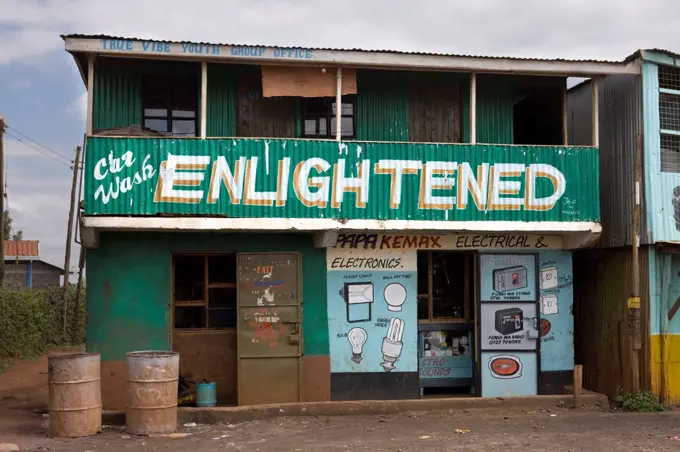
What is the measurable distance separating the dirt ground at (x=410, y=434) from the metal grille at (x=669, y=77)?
18.3ft

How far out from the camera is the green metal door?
1215 centimetres

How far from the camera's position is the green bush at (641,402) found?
39.8 feet

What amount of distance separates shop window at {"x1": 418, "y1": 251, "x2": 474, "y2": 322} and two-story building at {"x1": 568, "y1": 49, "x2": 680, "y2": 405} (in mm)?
2561

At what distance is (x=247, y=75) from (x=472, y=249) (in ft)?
16.4

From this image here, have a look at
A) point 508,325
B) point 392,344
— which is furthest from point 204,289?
point 508,325

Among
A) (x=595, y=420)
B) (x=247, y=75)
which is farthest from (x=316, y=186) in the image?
(x=595, y=420)

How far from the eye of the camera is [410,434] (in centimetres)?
1049

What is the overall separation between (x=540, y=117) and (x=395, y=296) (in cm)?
548

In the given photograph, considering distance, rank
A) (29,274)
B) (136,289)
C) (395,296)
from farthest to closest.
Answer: (29,274)
(395,296)
(136,289)

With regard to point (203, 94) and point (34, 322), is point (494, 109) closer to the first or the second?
point (203, 94)

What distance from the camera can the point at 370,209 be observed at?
12031mm

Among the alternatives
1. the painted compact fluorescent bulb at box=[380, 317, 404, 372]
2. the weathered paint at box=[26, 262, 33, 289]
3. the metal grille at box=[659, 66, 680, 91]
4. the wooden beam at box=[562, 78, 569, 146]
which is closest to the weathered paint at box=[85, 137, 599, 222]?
the wooden beam at box=[562, 78, 569, 146]

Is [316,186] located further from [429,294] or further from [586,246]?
[586,246]

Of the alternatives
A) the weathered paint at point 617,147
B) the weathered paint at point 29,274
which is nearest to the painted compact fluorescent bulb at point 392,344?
the weathered paint at point 617,147
